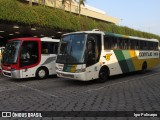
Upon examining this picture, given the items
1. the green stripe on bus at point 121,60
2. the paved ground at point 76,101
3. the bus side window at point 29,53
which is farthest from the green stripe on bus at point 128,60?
the paved ground at point 76,101


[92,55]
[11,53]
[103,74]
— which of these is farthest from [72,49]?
[11,53]

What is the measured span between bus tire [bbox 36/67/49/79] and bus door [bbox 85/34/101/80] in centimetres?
413

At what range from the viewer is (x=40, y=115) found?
7.64 meters

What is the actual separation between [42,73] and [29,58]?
5.05 feet

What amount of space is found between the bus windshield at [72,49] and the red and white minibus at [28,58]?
2227 mm

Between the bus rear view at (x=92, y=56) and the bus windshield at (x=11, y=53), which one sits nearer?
the bus rear view at (x=92, y=56)

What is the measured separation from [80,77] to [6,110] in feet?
18.6

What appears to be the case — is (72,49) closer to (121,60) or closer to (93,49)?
(93,49)

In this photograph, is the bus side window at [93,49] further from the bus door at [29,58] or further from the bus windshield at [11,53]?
the bus windshield at [11,53]

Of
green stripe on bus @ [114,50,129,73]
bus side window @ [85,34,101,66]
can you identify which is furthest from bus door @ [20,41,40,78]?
green stripe on bus @ [114,50,129,73]

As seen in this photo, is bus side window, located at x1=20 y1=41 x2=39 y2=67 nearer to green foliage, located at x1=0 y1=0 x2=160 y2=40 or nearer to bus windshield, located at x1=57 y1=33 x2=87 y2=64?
bus windshield, located at x1=57 y1=33 x2=87 y2=64

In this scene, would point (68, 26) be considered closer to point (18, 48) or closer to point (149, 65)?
point (149, 65)

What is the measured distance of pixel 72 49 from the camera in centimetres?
1398

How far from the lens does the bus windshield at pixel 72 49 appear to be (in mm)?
13601
